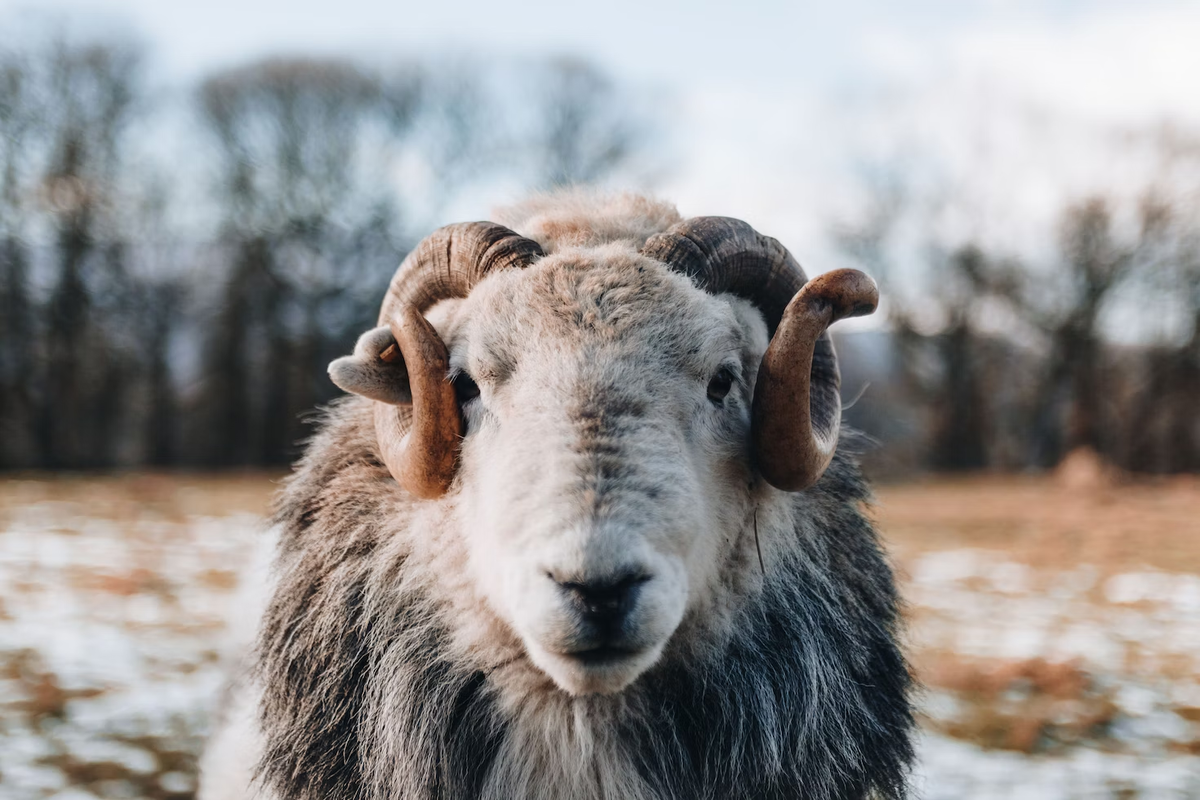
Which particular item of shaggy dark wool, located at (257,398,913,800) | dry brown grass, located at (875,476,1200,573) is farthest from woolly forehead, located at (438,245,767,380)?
dry brown grass, located at (875,476,1200,573)

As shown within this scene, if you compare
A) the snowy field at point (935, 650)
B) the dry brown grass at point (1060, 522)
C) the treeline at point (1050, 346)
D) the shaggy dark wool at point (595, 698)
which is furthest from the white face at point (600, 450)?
the treeline at point (1050, 346)

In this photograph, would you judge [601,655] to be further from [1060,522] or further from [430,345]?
[1060,522]

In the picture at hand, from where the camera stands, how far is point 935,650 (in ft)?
27.9

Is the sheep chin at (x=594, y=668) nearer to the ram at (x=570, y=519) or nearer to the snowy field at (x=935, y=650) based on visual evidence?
the ram at (x=570, y=519)

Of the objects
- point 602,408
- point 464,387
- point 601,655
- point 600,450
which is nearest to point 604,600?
point 601,655

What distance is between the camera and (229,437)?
87.8ft

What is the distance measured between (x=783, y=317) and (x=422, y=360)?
3.81 feet

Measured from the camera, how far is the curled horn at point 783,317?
112 inches

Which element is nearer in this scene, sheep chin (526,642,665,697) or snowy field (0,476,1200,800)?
sheep chin (526,642,665,697)

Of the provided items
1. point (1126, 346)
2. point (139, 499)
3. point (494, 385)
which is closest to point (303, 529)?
point (494, 385)

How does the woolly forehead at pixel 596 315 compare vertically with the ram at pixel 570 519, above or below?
above

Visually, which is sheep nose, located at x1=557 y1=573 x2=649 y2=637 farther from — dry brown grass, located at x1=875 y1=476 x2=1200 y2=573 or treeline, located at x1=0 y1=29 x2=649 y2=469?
treeline, located at x1=0 y1=29 x2=649 y2=469

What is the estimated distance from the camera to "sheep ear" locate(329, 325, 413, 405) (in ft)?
10.0

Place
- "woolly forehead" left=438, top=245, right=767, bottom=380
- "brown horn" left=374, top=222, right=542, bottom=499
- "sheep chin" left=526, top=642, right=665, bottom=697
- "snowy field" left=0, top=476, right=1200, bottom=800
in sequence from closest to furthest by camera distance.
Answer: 1. "sheep chin" left=526, top=642, right=665, bottom=697
2. "woolly forehead" left=438, top=245, right=767, bottom=380
3. "brown horn" left=374, top=222, right=542, bottom=499
4. "snowy field" left=0, top=476, right=1200, bottom=800
